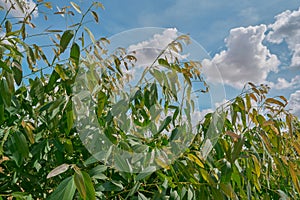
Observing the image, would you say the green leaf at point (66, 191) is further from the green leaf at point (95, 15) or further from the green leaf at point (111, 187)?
the green leaf at point (95, 15)

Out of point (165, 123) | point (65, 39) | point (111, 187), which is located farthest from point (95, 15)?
point (111, 187)

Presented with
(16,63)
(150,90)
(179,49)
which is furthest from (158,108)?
(16,63)

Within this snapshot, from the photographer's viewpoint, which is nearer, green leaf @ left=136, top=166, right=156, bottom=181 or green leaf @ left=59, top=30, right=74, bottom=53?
green leaf @ left=136, top=166, right=156, bottom=181

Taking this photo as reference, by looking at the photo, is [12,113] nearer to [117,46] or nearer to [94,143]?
[94,143]

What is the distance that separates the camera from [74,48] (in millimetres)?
891

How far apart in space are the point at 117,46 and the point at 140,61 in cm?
9

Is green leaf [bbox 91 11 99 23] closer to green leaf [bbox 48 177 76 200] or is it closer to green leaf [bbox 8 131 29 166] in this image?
green leaf [bbox 8 131 29 166]

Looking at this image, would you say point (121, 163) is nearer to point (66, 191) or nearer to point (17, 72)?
point (66, 191)

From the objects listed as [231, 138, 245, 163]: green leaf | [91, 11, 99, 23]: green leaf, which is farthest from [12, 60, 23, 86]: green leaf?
[231, 138, 245, 163]: green leaf

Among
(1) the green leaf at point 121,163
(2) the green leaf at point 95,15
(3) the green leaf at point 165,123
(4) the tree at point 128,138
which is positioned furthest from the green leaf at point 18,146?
(2) the green leaf at point 95,15

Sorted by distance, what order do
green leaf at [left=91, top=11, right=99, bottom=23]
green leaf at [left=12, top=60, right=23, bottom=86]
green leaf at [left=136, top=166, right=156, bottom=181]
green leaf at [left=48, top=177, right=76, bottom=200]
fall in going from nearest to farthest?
green leaf at [left=48, top=177, right=76, bottom=200]
green leaf at [left=136, top=166, right=156, bottom=181]
green leaf at [left=12, top=60, right=23, bottom=86]
green leaf at [left=91, top=11, right=99, bottom=23]

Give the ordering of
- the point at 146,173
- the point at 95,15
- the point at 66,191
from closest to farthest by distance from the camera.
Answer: the point at 66,191, the point at 146,173, the point at 95,15

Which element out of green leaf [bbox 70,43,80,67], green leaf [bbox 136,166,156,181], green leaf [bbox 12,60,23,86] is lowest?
green leaf [bbox 136,166,156,181]

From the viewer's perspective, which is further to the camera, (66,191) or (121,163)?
(121,163)
